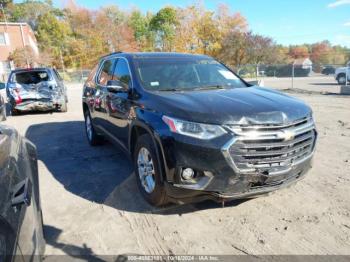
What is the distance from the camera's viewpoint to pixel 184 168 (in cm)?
308

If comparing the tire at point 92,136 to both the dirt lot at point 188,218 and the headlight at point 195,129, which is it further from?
the headlight at point 195,129

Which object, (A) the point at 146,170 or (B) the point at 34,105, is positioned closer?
(A) the point at 146,170

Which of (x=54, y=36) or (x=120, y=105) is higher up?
(x=54, y=36)

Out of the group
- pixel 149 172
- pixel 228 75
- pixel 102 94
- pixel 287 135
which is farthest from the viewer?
pixel 102 94

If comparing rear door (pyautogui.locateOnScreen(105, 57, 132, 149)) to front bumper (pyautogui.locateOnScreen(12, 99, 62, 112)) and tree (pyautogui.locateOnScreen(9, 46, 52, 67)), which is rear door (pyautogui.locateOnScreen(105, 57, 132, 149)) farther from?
tree (pyautogui.locateOnScreen(9, 46, 52, 67))

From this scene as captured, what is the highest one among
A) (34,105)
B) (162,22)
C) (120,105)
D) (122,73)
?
(162,22)

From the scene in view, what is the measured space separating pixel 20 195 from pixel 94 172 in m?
3.20

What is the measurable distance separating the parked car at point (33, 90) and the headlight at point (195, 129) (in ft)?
30.8

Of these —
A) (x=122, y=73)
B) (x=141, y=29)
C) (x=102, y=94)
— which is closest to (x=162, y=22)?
(x=141, y=29)

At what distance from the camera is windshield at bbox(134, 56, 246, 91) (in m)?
4.18

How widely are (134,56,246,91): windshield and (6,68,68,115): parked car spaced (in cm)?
784

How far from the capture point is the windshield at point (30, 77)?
1116 centimetres

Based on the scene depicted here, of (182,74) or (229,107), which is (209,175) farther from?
(182,74)

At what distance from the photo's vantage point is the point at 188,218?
348 centimetres
